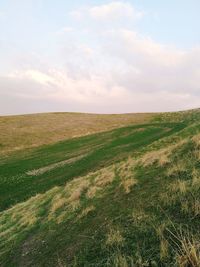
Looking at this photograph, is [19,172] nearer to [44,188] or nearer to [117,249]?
[44,188]

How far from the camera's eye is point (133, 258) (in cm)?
755

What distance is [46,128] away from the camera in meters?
83.9

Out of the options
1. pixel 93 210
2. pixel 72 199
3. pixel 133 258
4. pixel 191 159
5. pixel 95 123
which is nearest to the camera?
pixel 133 258

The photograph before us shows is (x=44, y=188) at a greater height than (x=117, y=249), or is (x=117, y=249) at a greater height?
(x=117, y=249)

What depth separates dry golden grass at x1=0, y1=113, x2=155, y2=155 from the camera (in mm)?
69000

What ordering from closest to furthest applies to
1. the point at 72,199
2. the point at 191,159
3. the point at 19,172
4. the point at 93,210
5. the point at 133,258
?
the point at 133,258 < the point at 93,210 < the point at 191,159 < the point at 72,199 < the point at 19,172

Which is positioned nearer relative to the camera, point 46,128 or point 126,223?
point 126,223

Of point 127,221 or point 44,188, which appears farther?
point 44,188

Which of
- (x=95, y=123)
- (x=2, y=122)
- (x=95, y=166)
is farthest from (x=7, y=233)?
(x=2, y=122)

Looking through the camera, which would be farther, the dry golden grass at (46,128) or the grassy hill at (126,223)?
the dry golden grass at (46,128)

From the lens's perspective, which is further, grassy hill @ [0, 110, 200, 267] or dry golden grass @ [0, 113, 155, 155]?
dry golden grass @ [0, 113, 155, 155]

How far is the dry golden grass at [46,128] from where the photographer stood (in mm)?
69000

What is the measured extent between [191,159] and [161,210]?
5.00 metres

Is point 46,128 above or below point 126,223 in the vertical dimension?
below
